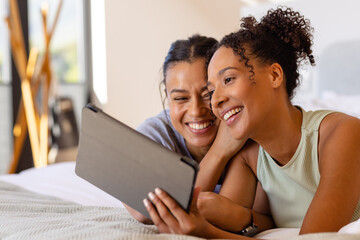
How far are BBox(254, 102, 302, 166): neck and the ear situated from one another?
0.07 meters

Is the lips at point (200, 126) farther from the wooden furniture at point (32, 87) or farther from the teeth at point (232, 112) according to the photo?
the wooden furniture at point (32, 87)

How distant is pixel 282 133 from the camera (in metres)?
1.23

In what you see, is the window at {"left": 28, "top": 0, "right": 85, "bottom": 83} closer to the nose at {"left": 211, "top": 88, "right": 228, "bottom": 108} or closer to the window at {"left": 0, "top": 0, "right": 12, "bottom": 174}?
the window at {"left": 0, "top": 0, "right": 12, "bottom": 174}

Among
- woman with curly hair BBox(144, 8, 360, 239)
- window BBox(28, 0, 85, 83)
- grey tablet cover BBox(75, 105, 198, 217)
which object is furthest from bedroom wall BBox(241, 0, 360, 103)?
window BBox(28, 0, 85, 83)

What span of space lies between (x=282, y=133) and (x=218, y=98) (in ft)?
0.68

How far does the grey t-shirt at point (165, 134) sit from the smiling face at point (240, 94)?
0.39 meters

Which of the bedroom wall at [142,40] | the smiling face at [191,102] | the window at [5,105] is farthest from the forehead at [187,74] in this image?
the window at [5,105]

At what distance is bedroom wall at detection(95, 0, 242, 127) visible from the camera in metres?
3.87

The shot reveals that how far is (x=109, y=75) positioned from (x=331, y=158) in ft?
10.8

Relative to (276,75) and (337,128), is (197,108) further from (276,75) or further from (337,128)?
(337,128)

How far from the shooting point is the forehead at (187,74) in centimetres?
Answer: 143

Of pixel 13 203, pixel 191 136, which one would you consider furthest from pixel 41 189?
pixel 191 136

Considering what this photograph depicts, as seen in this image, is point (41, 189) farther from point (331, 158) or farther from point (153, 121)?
point (331, 158)

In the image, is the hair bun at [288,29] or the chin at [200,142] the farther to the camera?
the chin at [200,142]
